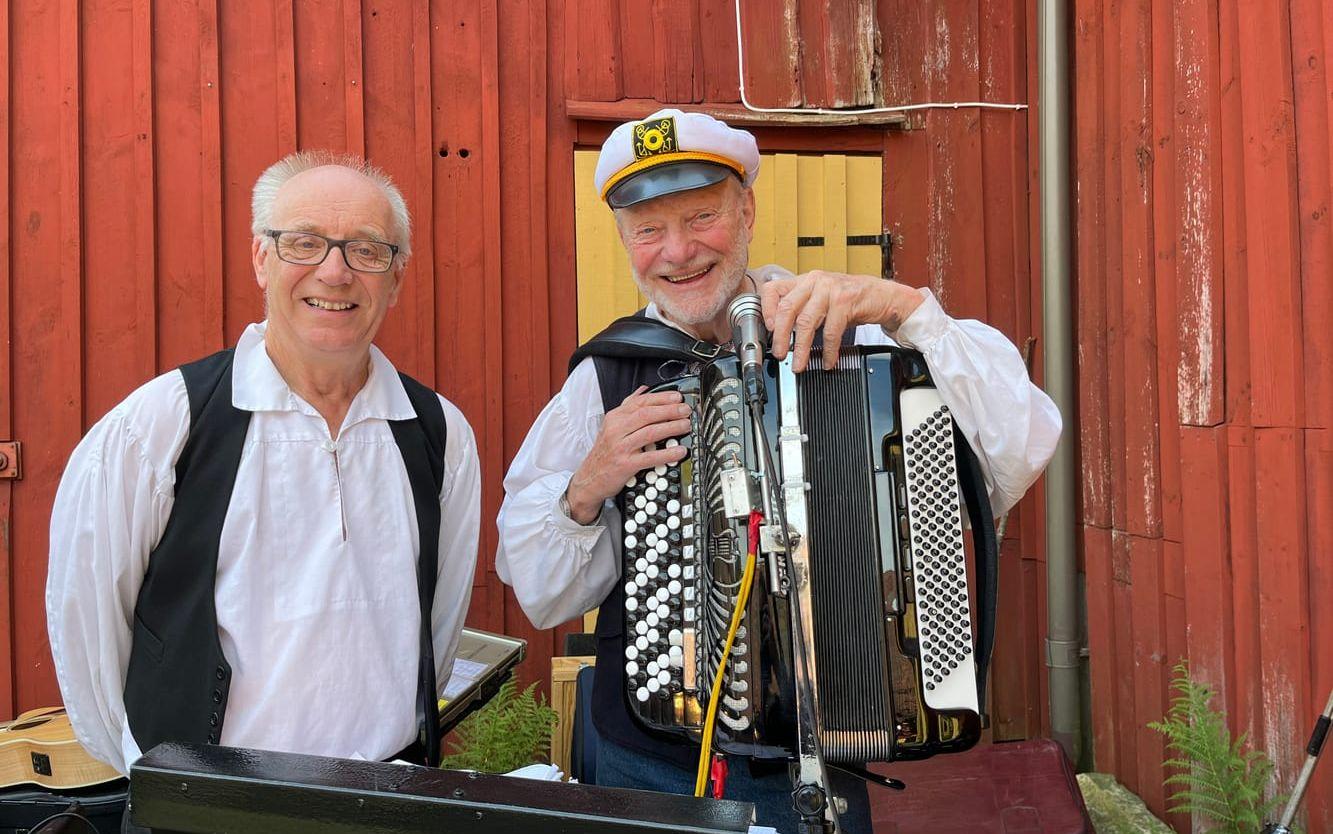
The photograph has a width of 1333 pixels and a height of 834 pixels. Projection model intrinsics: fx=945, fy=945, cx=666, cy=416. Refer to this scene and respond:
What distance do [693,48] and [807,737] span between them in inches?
141

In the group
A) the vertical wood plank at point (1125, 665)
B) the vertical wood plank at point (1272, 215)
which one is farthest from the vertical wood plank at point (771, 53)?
the vertical wood plank at point (1125, 665)

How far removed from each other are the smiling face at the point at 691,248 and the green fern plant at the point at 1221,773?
1949 mm

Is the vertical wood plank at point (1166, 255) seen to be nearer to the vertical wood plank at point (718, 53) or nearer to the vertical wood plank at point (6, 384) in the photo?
the vertical wood plank at point (718, 53)

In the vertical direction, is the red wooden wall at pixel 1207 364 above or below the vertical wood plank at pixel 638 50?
below

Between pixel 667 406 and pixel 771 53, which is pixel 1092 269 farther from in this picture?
pixel 667 406

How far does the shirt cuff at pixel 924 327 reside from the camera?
1.70 metres

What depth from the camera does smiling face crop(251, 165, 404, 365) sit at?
1.93 m

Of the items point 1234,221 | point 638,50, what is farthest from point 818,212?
point 1234,221

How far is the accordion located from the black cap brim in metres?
0.43

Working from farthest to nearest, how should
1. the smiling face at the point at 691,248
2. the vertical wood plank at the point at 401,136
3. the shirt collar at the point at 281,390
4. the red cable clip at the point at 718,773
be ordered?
1. the vertical wood plank at the point at 401,136
2. the smiling face at the point at 691,248
3. the shirt collar at the point at 281,390
4. the red cable clip at the point at 718,773

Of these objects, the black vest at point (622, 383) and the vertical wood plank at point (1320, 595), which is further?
the vertical wood plank at point (1320, 595)

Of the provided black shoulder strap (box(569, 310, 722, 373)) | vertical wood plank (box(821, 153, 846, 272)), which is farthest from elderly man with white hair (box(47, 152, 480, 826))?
vertical wood plank (box(821, 153, 846, 272))

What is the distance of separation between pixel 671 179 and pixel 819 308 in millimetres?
522

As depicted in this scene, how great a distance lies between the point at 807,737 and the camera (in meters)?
1.33
